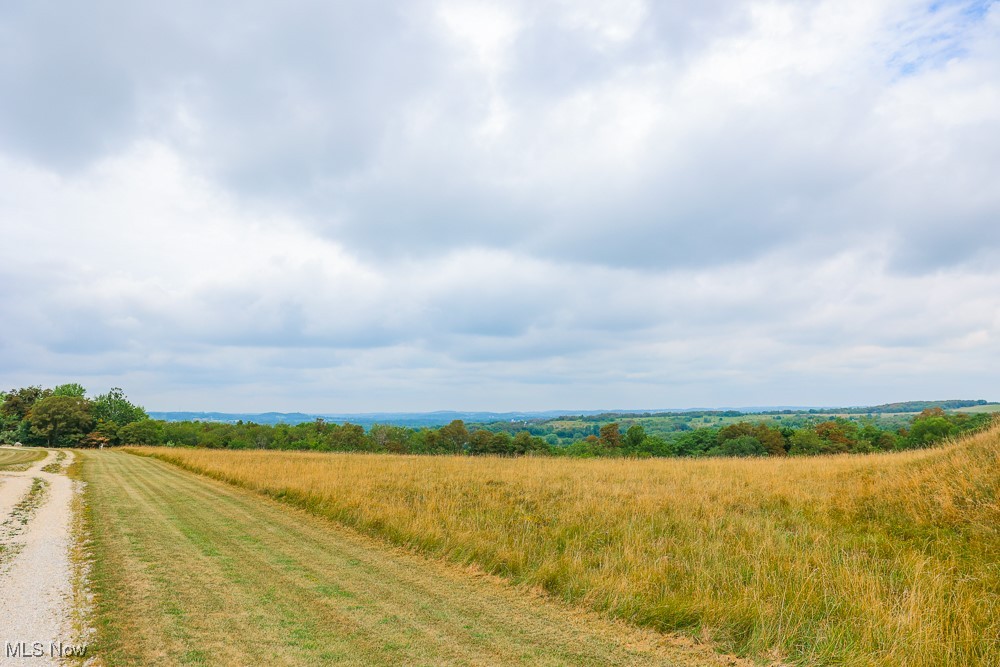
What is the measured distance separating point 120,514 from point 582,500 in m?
13.8

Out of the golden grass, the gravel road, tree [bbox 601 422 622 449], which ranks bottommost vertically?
tree [bbox 601 422 622 449]

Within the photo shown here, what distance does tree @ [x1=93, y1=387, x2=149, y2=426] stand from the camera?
345 feet

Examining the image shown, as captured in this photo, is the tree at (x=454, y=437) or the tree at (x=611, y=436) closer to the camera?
the tree at (x=611, y=436)

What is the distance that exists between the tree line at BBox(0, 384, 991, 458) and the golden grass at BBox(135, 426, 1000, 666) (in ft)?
142

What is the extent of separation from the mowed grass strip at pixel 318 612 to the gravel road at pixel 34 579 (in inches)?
18.8

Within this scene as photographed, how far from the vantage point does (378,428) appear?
113500 millimetres

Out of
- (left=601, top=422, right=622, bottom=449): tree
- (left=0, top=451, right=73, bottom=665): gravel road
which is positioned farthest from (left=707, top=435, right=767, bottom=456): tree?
(left=0, top=451, right=73, bottom=665): gravel road

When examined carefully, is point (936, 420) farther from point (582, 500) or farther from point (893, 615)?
point (893, 615)

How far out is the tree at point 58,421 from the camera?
85.9 meters

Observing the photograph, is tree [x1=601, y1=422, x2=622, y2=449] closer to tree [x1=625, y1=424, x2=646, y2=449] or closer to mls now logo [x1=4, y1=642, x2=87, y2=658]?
tree [x1=625, y1=424, x2=646, y2=449]

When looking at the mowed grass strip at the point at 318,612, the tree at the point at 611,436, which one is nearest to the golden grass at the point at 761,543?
the mowed grass strip at the point at 318,612

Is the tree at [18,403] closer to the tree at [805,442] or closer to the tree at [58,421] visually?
the tree at [58,421]

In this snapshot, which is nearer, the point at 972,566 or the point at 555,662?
the point at 555,662

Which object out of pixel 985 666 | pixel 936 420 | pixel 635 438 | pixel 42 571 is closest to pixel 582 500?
pixel 985 666
